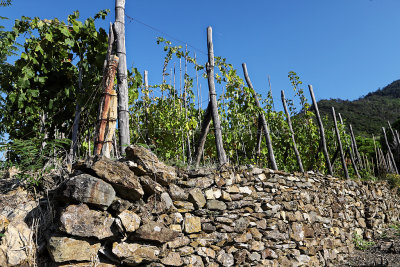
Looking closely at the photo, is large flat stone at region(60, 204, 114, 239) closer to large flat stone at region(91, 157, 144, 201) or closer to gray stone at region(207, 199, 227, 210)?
large flat stone at region(91, 157, 144, 201)

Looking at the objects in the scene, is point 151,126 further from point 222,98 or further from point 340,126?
point 340,126

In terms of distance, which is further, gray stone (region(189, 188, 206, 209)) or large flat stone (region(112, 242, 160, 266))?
gray stone (region(189, 188, 206, 209))

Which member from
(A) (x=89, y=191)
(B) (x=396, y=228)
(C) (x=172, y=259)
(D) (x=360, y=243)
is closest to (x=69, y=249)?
(A) (x=89, y=191)

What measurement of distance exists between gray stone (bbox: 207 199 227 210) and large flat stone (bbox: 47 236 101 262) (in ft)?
4.66

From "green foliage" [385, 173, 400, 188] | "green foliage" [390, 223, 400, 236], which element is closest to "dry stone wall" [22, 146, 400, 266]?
"green foliage" [390, 223, 400, 236]

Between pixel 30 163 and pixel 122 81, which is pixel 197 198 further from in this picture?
pixel 30 163

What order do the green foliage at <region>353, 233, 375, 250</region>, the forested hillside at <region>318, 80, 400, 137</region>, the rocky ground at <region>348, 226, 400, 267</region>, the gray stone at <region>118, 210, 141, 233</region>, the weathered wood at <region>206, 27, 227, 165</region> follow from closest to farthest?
the gray stone at <region>118, 210, 141, 233</region>, the weathered wood at <region>206, 27, 227, 165</region>, the rocky ground at <region>348, 226, 400, 267</region>, the green foliage at <region>353, 233, 375, 250</region>, the forested hillside at <region>318, 80, 400, 137</region>

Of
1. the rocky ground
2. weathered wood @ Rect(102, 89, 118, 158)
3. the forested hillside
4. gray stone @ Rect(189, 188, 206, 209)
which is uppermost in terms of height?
the forested hillside

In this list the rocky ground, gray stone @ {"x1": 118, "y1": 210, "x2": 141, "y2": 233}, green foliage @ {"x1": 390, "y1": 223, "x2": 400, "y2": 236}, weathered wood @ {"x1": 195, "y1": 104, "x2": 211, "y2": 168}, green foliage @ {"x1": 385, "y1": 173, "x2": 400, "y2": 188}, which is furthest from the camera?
green foliage @ {"x1": 385, "y1": 173, "x2": 400, "y2": 188}

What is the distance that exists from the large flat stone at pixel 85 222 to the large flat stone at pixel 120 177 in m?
0.28

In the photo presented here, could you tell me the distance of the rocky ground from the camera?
517 centimetres

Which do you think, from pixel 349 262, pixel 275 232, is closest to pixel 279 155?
pixel 349 262

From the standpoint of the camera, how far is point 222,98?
711 centimetres

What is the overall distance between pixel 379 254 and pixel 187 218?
423cm
